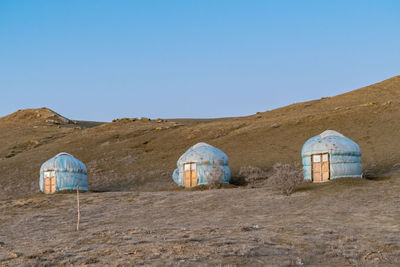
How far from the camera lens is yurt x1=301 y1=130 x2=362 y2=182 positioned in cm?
2606

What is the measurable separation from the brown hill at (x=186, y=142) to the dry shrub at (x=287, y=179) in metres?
3.30

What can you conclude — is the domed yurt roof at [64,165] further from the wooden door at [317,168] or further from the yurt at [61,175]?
the wooden door at [317,168]

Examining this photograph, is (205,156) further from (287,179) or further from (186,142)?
(186,142)

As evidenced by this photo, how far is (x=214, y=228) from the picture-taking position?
50.3 feet

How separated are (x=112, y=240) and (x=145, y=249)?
89.9 inches

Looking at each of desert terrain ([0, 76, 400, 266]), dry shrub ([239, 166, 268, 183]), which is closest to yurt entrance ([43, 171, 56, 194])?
desert terrain ([0, 76, 400, 266])

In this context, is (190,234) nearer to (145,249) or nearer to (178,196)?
(145,249)

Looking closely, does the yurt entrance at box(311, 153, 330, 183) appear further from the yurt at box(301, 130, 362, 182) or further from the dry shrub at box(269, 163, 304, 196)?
the dry shrub at box(269, 163, 304, 196)

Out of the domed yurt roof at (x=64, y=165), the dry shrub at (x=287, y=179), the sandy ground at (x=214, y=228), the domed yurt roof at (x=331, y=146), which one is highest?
the domed yurt roof at (x=331, y=146)

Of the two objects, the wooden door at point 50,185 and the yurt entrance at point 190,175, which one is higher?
the yurt entrance at point 190,175

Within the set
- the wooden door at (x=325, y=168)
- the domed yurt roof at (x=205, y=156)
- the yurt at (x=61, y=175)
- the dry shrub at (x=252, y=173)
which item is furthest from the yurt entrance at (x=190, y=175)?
the wooden door at (x=325, y=168)

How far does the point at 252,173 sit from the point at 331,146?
8310 millimetres

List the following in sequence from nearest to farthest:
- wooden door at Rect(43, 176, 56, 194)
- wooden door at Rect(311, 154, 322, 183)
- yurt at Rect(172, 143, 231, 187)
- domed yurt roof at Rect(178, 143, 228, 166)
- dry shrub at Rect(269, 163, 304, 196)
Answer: dry shrub at Rect(269, 163, 304, 196) → wooden door at Rect(311, 154, 322, 183) → yurt at Rect(172, 143, 231, 187) → domed yurt roof at Rect(178, 143, 228, 166) → wooden door at Rect(43, 176, 56, 194)

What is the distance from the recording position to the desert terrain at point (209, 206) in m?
11.5
